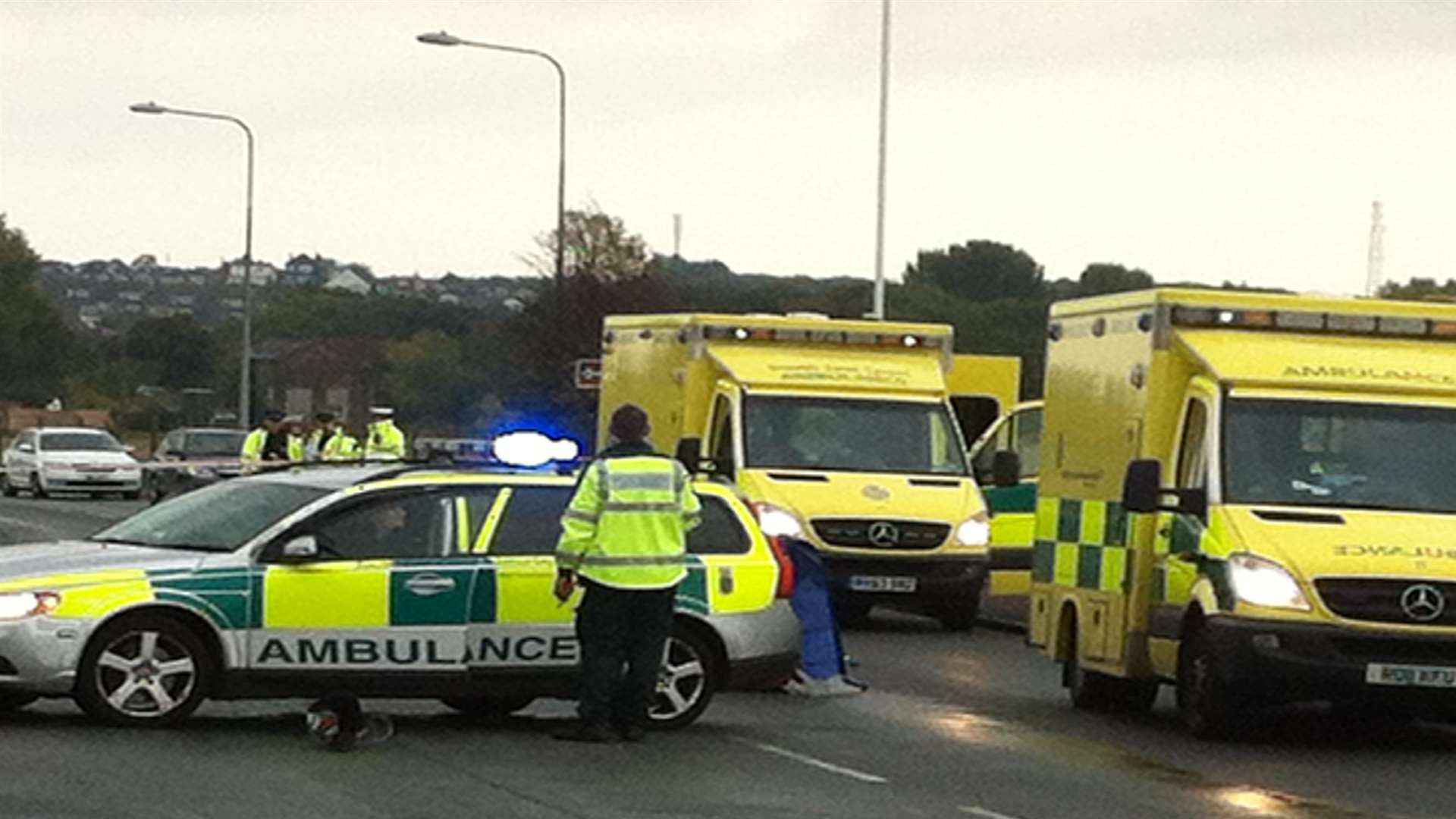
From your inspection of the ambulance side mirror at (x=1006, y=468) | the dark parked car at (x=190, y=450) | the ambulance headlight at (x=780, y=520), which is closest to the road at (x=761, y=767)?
the ambulance side mirror at (x=1006, y=468)

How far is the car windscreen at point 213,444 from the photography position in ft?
183

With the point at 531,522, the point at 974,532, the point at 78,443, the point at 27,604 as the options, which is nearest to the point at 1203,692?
the point at 531,522

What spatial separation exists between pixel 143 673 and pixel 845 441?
11.9 metres

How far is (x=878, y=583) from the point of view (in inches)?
1011

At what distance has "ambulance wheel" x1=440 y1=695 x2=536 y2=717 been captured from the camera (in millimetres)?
16547

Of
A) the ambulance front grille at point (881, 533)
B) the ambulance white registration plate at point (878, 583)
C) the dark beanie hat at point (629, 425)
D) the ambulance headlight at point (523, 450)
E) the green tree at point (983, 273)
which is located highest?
the green tree at point (983, 273)

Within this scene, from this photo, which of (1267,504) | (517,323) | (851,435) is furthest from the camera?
(517,323)

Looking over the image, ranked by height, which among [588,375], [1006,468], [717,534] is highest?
[588,375]

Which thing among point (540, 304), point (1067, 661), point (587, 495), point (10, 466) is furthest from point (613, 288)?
point (587, 495)

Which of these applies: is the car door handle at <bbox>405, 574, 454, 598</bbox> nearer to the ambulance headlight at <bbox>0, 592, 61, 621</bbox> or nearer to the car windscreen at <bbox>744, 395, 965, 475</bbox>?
the ambulance headlight at <bbox>0, 592, 61, 621</bbox>

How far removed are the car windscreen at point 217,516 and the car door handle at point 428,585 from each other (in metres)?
0.65

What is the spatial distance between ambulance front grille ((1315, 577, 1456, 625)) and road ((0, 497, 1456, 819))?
0.72 m

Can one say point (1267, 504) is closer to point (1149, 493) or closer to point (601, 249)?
point (1149, 493)

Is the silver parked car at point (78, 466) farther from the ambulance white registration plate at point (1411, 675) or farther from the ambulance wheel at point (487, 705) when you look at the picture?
the ambulance white registration plate at point (1411, 675)
